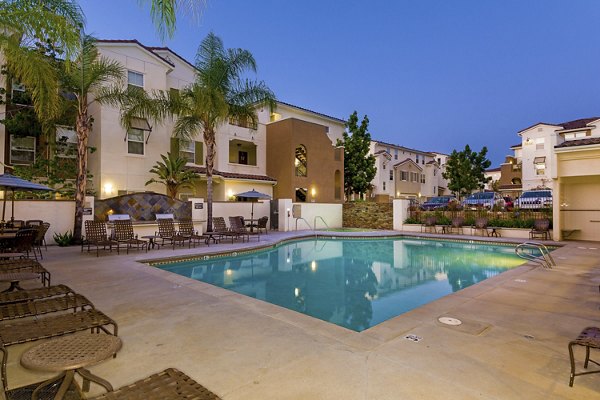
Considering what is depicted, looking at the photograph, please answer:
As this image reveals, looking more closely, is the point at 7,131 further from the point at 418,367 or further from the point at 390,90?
the point at 390,90

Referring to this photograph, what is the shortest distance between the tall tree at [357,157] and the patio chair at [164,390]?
95.3ft

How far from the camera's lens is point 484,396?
302 cm

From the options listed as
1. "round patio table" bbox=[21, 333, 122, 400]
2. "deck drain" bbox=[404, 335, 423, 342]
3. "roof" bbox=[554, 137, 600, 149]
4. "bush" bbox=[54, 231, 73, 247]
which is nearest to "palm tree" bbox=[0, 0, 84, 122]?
"bush" bbox=[54, 231, 73, 247]

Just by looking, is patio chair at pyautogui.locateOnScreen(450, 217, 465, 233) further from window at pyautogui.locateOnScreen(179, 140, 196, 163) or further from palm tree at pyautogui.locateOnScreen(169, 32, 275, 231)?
window at pyautogui.locateOnScreen(179, 140, 196, 163)

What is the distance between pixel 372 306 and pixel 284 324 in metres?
3.05

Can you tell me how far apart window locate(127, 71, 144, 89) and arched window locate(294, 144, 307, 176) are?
1220 cm

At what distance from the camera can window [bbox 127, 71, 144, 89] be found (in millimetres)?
19953

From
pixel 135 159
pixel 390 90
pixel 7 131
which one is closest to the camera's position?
pixel 7 131

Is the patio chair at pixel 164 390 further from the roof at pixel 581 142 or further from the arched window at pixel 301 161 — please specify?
the arched window at pixel 301 161

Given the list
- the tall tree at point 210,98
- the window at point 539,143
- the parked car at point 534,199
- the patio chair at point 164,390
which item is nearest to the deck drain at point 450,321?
the patio chair at point 164,390

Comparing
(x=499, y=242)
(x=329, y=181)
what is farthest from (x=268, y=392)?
(x=329, y=181)

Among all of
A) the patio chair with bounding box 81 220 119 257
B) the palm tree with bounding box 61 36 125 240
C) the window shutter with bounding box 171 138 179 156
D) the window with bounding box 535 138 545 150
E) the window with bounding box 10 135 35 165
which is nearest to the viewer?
the patio chair with bounding box 81 220 119 257

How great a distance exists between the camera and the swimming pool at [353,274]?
7309mm

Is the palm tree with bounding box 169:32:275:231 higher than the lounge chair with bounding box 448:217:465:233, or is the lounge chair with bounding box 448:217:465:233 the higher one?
the palm tree with bounding box 169:32:275:231
